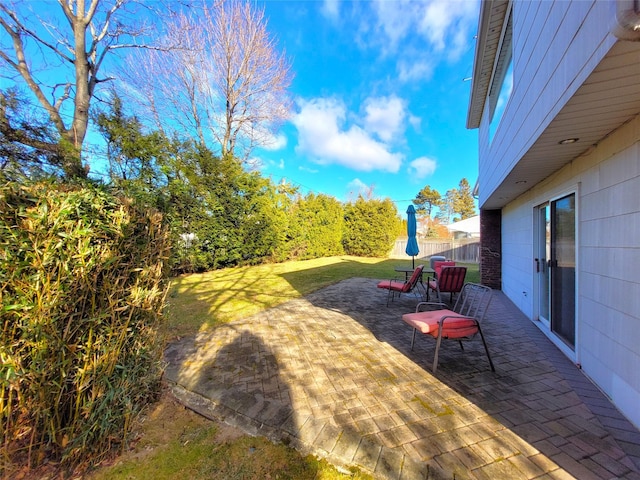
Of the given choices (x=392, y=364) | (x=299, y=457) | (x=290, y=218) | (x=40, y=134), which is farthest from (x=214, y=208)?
(x=299, y=457)

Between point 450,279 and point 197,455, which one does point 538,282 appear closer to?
point 450,279

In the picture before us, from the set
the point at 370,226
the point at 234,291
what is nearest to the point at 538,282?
the point at 234,291

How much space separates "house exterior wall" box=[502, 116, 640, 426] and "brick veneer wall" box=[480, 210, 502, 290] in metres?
5.38

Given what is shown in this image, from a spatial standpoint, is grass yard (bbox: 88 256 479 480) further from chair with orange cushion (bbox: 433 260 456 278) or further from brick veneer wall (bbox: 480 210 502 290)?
brick veneer wall (bbox: 480 210 502 290)

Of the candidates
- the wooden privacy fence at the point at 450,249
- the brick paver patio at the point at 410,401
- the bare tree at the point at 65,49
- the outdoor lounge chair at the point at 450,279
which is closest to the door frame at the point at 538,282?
the brick paver patio at the point at 410,401

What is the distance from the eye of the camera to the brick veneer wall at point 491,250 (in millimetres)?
8297

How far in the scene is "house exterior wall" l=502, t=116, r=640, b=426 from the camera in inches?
83.4

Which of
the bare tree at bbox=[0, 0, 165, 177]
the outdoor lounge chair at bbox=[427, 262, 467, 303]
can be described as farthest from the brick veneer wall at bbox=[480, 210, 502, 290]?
the bare tree at bbox=[0, 0, 165, 177]

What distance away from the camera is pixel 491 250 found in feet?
27.5

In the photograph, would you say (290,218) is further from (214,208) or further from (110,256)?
(110,256)

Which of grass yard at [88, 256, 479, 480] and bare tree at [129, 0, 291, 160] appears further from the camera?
bare tree at [129, 0, 291, 160]

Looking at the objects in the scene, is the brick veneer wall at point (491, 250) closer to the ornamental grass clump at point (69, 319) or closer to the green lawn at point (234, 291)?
the green lawn at point (234, 291)

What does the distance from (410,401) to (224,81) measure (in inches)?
591

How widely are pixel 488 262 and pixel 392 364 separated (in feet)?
22.6
